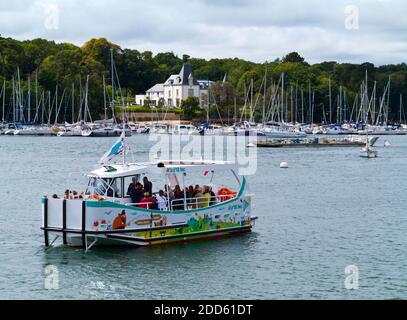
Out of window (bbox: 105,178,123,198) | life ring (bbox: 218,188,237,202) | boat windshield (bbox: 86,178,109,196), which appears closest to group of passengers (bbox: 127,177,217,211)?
window (bbox: 105,178,123,198)

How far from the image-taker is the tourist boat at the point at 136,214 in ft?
112

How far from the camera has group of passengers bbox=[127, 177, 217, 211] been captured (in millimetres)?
36125

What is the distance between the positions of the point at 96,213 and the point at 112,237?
4.30 ft

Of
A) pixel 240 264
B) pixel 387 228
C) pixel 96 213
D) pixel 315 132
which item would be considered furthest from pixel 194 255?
pixel 315 132

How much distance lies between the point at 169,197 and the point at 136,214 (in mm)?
2538

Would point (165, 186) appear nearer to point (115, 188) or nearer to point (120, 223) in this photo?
point (115, 188)

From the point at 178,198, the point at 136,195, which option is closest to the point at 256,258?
the point at 178,198

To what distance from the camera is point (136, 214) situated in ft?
114

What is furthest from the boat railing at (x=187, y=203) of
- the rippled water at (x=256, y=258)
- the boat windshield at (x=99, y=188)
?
the rippled water at (x=256, y=258)

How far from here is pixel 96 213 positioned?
111 feet

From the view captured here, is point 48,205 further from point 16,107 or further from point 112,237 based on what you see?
point 16,107

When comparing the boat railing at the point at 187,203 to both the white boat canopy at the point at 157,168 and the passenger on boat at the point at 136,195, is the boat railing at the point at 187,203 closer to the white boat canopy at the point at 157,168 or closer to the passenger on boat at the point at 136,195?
the passenger on boat at the point at 136,195

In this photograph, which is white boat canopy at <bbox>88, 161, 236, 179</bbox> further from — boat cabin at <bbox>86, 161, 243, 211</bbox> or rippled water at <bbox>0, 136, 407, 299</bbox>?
rippled water at <bbox>0, 136, 407, 299</bbox>

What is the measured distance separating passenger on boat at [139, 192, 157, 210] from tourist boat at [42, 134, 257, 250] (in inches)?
4.5
